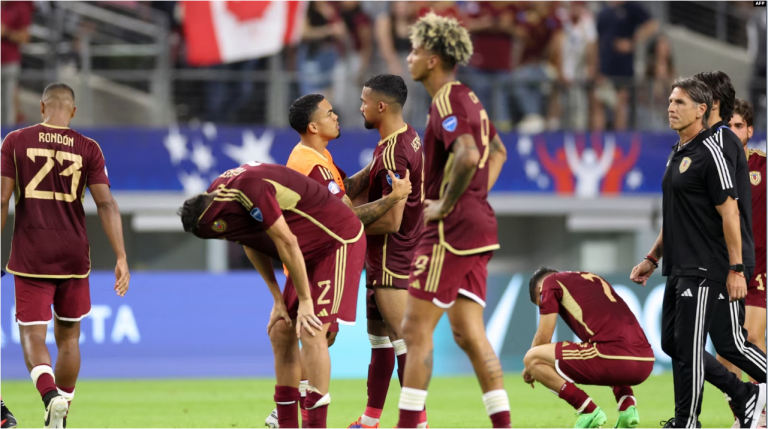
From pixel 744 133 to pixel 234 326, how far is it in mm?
8037

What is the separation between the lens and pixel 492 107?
16859mm

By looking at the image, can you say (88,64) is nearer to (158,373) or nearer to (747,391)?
(158,373)

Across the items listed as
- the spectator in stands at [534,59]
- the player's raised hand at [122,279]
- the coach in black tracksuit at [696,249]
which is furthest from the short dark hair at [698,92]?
the spectator in stands at [534,59]

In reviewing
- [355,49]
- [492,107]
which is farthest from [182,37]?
[492,107]

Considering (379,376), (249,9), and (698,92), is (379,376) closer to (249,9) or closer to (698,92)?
(698,92)

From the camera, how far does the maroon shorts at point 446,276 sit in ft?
20.1

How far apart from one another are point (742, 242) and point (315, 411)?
3113 millimetres

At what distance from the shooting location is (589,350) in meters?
7.88

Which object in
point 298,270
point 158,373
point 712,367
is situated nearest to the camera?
point 298,270

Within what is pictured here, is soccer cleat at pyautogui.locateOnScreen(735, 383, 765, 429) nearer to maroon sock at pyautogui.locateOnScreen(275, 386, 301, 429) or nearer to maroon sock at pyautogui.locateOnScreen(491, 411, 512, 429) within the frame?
maroon sock at pyautogui.locateOnScreen(491, 411, 512, 429)

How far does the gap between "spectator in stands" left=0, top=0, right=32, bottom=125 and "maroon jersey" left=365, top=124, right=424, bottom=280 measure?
9.50m

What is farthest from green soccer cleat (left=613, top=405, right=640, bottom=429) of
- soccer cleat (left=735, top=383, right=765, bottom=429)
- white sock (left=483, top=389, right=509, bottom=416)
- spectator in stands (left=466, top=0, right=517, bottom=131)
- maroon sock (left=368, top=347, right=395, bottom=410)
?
spectator in stands (left=466, top=0, right=517, bottom=131)

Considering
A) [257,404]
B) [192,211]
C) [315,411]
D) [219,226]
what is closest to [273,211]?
[219,226]

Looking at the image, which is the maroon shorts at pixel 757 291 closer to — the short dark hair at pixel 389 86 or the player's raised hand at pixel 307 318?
the short dark hair at pixel 389 86
